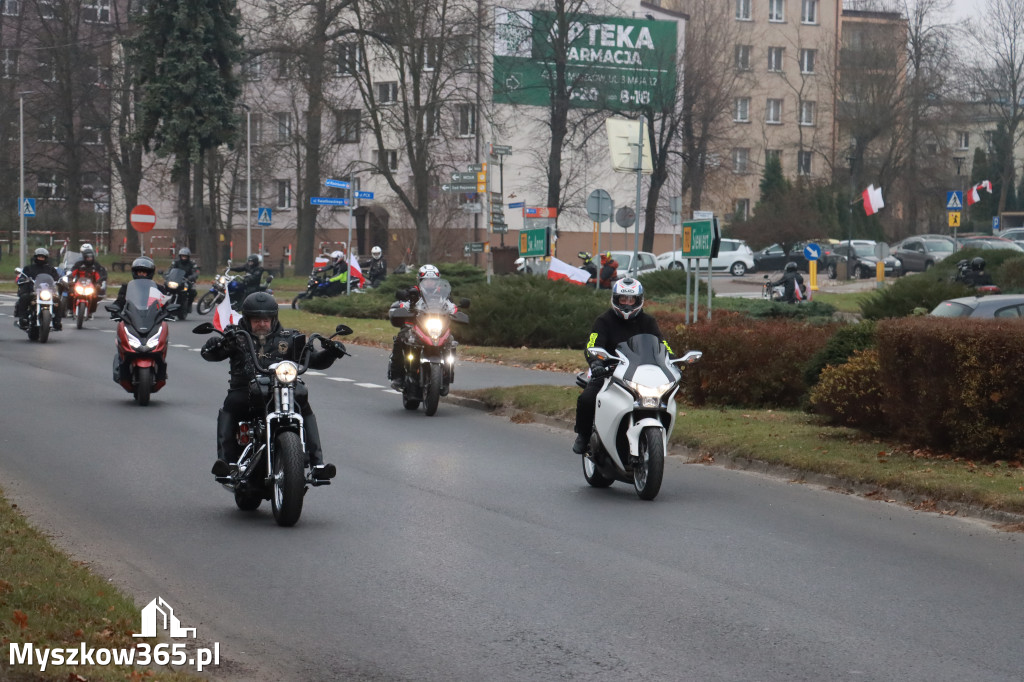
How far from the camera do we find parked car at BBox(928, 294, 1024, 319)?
18406 mm

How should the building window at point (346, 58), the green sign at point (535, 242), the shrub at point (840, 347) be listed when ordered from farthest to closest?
the building window at point (346, 58), the green sign at point (535, 242), the shrub at point (840, 347)

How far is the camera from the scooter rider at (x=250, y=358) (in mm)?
10055

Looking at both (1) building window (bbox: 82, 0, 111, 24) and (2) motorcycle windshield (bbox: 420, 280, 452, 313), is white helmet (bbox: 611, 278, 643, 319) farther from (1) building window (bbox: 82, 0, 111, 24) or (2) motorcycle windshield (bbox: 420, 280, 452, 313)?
(1) building window (bbox: 82, 0, 111, 24)

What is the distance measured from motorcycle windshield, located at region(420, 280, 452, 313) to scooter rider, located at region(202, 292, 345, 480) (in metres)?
7.48

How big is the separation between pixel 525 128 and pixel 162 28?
31.4 meters

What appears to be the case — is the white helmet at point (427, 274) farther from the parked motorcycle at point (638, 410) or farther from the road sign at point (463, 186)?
the road sign at point (463, 186)

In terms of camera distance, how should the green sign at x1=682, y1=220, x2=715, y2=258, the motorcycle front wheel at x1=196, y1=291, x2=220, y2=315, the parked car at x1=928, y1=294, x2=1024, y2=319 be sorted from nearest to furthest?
the parked car at x1=928, y1=294, x2=1024, y2=319 < the green sign at x1=682, y1=220, x2=715, y2=258 < the motorcycle front wheel at x1=196, y1=291, x2=220, y2=315

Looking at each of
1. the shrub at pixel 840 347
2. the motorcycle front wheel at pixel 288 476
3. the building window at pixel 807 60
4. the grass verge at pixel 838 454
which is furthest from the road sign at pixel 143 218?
the building window at pixel 807 60

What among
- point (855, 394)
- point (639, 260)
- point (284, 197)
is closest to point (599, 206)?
point (855, 394)

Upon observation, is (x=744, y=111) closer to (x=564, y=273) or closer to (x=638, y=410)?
(x=564, y=273)

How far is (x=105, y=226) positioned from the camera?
83750 mm

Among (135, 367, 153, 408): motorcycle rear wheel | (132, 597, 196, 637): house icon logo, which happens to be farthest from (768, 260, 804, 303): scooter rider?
(132, 597, 196, 637): house icon logo

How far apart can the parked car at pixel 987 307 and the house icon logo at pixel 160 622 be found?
12.9 metres

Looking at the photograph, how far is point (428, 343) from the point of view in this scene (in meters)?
17.6
